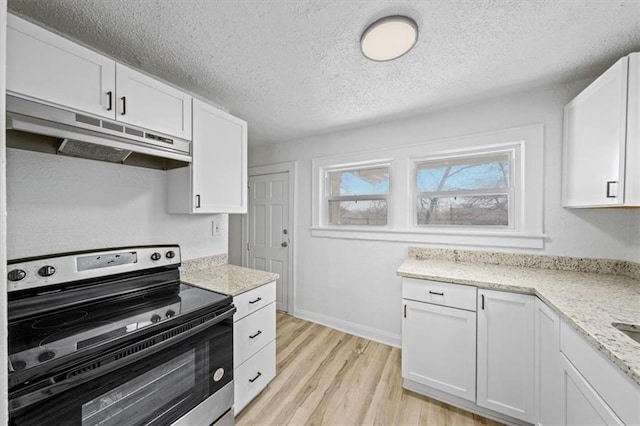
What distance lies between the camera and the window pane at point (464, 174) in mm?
2113

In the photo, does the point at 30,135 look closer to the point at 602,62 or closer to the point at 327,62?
the point at 327,62

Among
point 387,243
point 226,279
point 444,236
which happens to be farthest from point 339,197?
point 226,279

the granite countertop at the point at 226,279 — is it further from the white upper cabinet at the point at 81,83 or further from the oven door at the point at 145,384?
the white upper cabinet at the point at 81,83

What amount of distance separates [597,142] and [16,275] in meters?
3.20

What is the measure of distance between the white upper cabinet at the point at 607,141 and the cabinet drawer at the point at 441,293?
0.92m

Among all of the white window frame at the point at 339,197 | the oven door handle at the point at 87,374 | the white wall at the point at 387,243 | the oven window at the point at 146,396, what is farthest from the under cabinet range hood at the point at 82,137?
the white wall at the point at 387,243

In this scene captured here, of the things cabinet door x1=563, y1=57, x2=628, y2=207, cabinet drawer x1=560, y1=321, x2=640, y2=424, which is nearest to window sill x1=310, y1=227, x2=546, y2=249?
cabinet door x1=563, y1=57, x2=628, y2=207

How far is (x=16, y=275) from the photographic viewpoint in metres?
1.08

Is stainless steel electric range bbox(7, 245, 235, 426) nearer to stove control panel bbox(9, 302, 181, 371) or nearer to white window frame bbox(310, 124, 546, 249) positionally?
stove control panel bbox(9, 302, 181, 371)

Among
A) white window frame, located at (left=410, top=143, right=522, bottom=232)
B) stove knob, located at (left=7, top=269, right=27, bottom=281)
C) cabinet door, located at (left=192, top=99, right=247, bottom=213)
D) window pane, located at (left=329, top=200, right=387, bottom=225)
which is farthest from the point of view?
window pane, located at (left=329, top=200, right=387, bottom=225)

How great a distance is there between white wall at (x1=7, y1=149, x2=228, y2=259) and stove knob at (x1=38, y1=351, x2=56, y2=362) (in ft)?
2.25

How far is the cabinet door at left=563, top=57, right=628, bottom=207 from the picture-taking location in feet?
4.19

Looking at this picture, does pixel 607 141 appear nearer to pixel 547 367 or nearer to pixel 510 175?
pixel 510 175

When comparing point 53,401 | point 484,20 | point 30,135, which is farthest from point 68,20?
point 484,20
